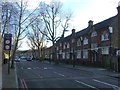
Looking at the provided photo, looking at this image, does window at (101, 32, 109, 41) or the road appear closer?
the road

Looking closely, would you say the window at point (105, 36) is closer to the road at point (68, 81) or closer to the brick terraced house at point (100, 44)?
the brick terraced house at point (100, 44)

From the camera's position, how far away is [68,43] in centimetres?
8469

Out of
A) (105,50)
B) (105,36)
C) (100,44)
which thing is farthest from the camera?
(100,44)

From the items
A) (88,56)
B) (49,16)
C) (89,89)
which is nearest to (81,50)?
(88,56)

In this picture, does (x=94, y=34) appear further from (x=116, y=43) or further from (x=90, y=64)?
(x=116, y=43)

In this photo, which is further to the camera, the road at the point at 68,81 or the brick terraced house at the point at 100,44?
the brick terraced house at the point at 100,44

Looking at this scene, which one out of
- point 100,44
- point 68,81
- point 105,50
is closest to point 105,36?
point 100,44

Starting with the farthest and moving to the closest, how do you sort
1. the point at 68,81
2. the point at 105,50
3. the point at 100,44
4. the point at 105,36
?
the point at 100,44 → the point at 105,36 → the point at 105,50 → the point at 68,81

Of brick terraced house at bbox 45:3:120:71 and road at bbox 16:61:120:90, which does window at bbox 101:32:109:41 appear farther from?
road at bbox 16:61:120:90

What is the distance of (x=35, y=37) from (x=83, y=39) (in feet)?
126

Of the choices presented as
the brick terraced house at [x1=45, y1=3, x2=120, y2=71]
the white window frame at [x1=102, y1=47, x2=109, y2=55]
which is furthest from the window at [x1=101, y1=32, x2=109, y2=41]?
the white window frame at [x1=102, y1=47, x2=109, y2=55]

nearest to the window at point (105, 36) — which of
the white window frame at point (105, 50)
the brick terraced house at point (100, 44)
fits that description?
the brick terraced house at point (100, 44)

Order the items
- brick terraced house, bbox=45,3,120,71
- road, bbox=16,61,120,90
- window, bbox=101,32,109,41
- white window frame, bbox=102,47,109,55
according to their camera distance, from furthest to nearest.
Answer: window, bbox=101,32,109,41, white window frame, bbox=102,47,109,55, brick terraced house, bbox=45,3,120,71, road, bbox=16,61,120,90

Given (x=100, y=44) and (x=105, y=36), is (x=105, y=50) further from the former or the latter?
(x=100, y=44)
